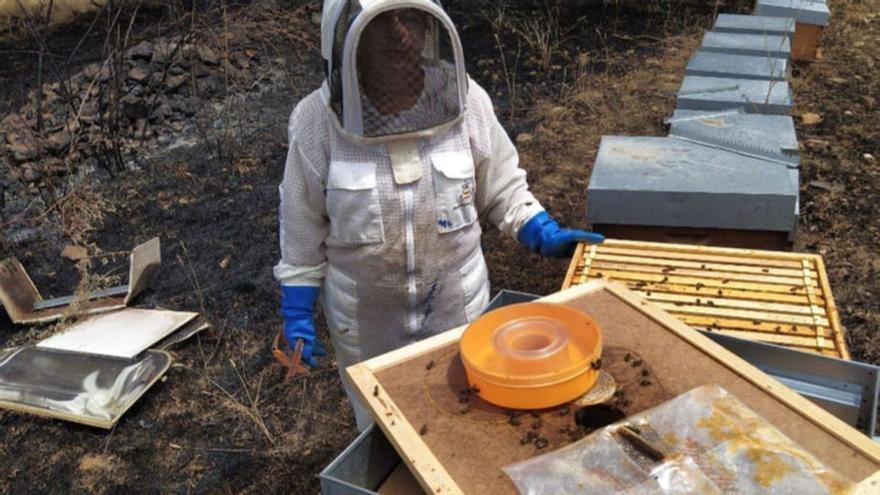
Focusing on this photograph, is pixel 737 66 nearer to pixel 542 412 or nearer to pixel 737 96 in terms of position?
pixel 737 96

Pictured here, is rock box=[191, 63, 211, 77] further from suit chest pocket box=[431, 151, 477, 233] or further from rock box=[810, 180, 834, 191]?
suit chest pocket box=[431, 151, 477, 233]

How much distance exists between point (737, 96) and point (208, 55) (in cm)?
420

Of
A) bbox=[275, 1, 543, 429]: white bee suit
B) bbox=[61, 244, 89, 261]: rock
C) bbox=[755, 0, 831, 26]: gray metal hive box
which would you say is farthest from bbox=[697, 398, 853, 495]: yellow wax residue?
bbox=[755, 0, 831, 26]: gray metal hive box

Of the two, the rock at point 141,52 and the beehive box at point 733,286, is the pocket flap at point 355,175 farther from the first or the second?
the rock at point 141,52

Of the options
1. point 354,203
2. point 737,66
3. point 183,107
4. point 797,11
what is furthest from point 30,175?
point 797,11

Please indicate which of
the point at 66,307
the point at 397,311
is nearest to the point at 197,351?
the point at 66,307

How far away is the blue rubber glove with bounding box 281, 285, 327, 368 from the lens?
2100mm

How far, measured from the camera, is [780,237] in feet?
9.36

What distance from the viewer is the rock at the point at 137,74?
5.81 meters

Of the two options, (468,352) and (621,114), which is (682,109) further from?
(468,352)

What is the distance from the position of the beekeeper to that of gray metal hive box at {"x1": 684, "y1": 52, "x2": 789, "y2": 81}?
8.41 ft

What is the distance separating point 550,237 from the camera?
2033 mm

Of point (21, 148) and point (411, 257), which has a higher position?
point (411, 257)

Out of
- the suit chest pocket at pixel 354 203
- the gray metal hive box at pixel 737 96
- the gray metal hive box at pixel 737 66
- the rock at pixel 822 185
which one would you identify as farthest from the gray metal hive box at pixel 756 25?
the suit chest pocket at pixel 354 203
